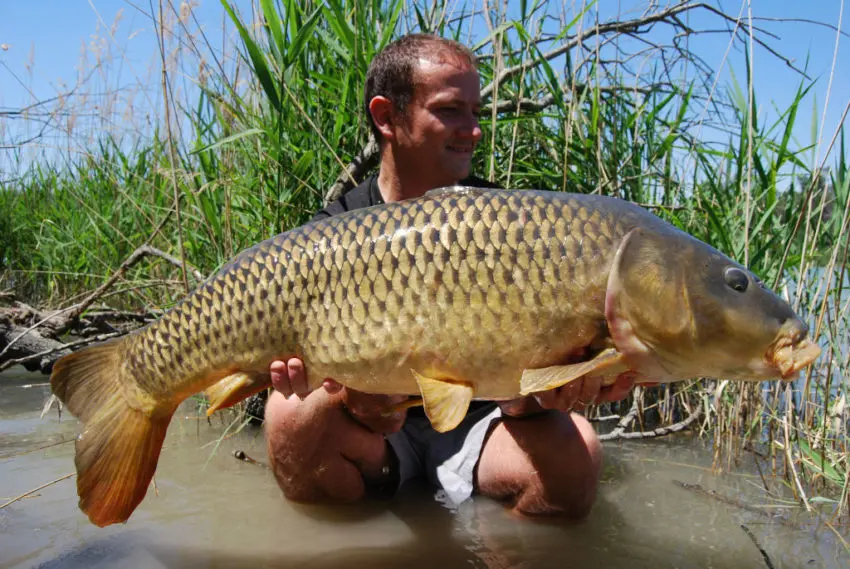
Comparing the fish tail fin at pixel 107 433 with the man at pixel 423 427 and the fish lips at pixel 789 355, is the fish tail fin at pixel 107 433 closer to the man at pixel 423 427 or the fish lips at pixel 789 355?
the man at pixel 423 427

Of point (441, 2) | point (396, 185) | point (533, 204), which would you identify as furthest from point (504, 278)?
point (441, 2)

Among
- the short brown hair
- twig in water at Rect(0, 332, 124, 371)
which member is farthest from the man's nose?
twig in water at Rect(0, 332, 124, 371)

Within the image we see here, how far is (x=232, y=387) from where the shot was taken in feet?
5.90

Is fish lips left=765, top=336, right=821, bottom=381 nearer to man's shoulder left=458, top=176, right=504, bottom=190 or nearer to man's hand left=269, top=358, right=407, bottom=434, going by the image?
man's hand left=269, top=358, right=407, bottom=434

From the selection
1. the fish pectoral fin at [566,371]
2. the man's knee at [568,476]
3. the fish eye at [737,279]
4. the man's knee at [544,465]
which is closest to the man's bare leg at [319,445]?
the man's knee at [544,465]

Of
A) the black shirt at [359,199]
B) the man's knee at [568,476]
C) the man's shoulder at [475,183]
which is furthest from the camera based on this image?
the man's shoulder at [475,183]

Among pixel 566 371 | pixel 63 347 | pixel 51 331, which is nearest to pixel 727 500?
pixel 566 371

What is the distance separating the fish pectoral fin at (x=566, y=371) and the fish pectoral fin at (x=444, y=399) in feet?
0.40

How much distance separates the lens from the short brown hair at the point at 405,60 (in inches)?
98.8

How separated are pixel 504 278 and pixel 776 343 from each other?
20.4 inches

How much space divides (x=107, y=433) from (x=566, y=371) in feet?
3.43

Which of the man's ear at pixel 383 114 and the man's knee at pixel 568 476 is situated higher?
the man's ear at pixel 383 114

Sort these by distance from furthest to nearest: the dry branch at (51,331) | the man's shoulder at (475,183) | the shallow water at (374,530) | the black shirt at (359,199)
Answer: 1. the dry branch at (51,331)
2. the man's shoulder at (475,183)
3. the black shirt at (359,199)
4. the shallow water at (374,530)

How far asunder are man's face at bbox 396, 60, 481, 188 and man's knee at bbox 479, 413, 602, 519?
2.72ft
